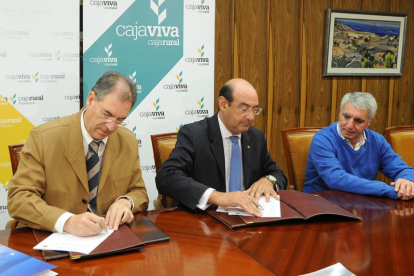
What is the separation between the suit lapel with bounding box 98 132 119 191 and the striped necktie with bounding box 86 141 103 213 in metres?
0.03

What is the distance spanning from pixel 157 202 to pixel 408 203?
55.4 inches

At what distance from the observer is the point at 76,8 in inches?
137

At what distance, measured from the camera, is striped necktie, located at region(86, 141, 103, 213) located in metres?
2.07

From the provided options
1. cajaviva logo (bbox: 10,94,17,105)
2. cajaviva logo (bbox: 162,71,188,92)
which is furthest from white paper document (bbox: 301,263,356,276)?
cajaviva logo (bbox: 10,94,17,105)

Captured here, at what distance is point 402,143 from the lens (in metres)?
3.26

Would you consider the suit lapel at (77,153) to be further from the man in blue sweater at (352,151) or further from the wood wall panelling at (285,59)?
the wood wall panelling at (285,59)

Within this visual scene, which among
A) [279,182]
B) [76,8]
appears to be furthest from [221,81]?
[279,182]

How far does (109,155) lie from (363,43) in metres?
3.50

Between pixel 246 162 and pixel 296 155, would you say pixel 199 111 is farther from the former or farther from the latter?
pixel 246 162

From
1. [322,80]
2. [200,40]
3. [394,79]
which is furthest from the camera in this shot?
[394,79]

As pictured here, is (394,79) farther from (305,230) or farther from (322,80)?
(305,230)

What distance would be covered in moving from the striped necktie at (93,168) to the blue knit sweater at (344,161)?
1377mm

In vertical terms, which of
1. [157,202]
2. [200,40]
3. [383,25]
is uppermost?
[383,25]

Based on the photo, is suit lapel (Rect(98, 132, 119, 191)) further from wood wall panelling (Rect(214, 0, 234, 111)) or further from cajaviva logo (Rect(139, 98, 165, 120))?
wood wall panelling (Rect(214, 0, 234, 111))
